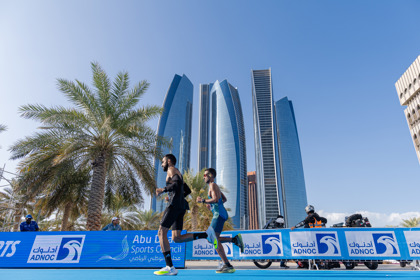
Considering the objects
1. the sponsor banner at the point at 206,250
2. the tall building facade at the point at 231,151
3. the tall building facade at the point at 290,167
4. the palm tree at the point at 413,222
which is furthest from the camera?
the tall building facade at the point at 290,167

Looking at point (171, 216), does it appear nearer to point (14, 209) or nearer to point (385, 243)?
point (385, 243)

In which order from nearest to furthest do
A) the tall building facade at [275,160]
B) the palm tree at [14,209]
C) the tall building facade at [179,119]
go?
the palm tree at [14,209], the tall building facade at [275,160], the tall building facade at [179,119]

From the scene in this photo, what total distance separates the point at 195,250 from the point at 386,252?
5.60 m

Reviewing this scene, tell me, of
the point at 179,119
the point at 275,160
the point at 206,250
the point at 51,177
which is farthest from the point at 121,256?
the point at 275,160

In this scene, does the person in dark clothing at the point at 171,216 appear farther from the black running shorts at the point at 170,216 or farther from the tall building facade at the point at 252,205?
the tall building facade at the point at 252,205

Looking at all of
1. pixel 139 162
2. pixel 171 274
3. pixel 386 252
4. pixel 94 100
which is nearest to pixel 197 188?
pixel 139 162

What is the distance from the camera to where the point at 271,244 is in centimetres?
746

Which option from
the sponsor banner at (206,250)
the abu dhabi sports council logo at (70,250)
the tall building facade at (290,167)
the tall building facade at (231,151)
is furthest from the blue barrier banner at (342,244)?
the tall building facade at (290,167)

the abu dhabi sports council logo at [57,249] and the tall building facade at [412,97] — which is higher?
the tall building facade at [412,97]

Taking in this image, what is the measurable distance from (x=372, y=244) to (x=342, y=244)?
2.72 feet

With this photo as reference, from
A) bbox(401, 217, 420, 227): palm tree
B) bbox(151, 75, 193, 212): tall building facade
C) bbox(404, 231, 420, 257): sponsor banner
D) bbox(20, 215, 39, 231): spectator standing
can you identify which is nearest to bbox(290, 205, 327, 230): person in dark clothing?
bbox(404, 231, 420, 257): sponsor banner

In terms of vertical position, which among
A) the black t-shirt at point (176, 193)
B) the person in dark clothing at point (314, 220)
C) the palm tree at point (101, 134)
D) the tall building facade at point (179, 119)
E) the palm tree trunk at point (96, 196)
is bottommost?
the black t-shirt at point (176, 193)

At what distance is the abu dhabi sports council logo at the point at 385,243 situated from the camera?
6.91m

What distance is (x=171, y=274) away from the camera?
3.79m
